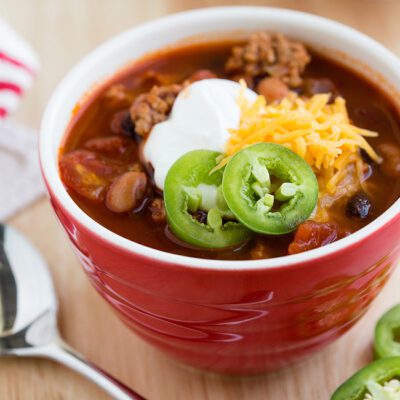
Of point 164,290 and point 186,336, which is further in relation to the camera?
point 186,336

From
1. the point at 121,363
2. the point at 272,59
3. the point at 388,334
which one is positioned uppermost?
the point at 272,59

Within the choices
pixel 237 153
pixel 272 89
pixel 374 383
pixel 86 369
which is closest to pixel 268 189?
pixel 237 153

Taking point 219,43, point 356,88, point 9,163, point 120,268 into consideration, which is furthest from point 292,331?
point 9,163

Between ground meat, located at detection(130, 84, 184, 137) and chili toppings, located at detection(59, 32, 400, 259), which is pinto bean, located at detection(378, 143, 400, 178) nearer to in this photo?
chili toppings, located at detection(59, 32, 400, 259)

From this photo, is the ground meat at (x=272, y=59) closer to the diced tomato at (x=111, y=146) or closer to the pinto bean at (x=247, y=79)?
the pinto bean at (x=247, y=79)

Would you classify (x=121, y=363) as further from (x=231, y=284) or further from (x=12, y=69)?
(x=12, y=69)

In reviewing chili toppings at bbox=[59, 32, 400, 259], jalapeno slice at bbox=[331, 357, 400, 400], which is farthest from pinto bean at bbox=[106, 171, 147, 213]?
jalapeno slice at bbox=[331, 357, 400, 400]

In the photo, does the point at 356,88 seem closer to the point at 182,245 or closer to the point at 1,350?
the point at 182,245
